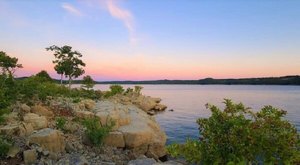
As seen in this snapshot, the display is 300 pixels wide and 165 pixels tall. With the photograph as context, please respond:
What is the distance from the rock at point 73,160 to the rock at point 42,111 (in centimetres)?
614

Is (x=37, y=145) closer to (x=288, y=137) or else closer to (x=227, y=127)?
(x=227, y=127)

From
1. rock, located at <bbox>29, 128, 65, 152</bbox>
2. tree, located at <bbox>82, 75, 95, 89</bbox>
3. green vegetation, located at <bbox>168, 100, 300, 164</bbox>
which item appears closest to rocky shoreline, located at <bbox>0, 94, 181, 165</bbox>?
rock, located at <bbox>29, 128, 65, 152</bbox>

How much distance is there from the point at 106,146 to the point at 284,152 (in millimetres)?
11262

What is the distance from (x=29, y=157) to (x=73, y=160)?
77.3 inches

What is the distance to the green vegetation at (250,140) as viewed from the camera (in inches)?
295

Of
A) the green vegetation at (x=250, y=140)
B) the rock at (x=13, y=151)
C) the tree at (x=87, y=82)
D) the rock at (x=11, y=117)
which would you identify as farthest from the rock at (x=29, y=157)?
the tree at (x=87, y=82)

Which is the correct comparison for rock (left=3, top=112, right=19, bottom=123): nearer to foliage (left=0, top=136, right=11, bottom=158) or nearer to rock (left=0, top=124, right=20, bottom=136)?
rock (left=0, top=124, right=20, bottom=136)

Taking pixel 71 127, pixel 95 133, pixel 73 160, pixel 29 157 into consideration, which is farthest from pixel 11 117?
pixel 73 160

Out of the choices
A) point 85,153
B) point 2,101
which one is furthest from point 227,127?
point 2,101

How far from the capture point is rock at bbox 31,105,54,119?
19859 millimetres

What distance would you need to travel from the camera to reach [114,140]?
1742 centimetres

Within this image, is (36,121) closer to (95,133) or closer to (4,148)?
(95,133)

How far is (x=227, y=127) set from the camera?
7965 millimetres

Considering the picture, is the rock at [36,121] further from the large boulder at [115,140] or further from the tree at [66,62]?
the tree at [66,62]
